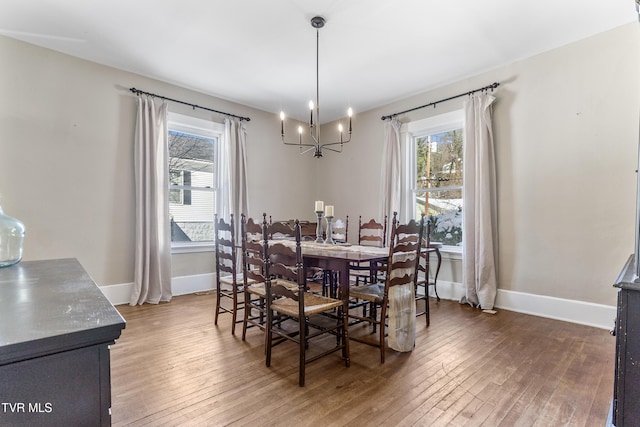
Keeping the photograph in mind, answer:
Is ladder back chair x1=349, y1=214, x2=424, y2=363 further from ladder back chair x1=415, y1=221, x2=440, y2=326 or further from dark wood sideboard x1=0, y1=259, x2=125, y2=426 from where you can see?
dark wood sideboard x1=0, y1=259, x2=125, y2=426

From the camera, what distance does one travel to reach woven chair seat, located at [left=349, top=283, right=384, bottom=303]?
245 cm

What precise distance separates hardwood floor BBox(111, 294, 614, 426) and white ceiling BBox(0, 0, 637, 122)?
8.95 ft

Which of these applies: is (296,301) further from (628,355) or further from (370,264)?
(628,355)

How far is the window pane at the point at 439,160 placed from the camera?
4086 millimetres

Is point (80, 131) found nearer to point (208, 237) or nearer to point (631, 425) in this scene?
point (208, 237)

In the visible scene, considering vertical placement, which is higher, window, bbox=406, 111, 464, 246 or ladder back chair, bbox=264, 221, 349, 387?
window, bbox=406, 111, 464, 246

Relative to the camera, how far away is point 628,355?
1.14 metres

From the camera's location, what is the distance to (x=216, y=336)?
273cm

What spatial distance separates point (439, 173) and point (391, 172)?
2.09 ft

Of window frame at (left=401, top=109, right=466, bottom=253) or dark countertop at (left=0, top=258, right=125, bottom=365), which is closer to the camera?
dark countertop at (left=0, top=258, right=125, bottom=365)

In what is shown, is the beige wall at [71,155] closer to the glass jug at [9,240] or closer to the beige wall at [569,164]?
the glass jug at [9,240]

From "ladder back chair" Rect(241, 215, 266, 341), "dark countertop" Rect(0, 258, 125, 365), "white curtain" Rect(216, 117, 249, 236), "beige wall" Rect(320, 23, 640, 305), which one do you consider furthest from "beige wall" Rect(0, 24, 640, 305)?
"dark countertop" Rect(0, 258, 125, 365)

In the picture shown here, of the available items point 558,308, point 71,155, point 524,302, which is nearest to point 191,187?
point 71,155

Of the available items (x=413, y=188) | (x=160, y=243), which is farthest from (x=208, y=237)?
(x=413, y=188)
